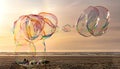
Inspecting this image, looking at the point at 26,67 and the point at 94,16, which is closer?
the point at 94,16

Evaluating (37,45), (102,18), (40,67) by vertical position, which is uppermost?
(102,18)

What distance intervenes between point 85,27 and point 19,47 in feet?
7.22

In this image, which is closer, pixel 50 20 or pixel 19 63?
pixel 50 20

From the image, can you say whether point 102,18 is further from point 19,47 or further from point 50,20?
point 19,47

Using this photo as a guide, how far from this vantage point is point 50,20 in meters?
10.8

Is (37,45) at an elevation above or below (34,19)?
below

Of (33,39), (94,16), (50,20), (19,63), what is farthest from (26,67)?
(94,16)

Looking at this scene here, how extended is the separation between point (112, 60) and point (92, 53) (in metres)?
1.13

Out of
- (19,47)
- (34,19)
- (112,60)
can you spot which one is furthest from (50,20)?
(112,60)

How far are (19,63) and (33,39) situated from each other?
1.23 meters

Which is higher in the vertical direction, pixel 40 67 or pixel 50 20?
pixel 50 20

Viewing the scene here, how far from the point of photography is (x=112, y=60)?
1187 cm

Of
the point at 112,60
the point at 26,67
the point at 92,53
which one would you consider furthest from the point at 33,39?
the point at 112,60

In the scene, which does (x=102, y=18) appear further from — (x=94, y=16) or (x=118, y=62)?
(x=118, y=62)
